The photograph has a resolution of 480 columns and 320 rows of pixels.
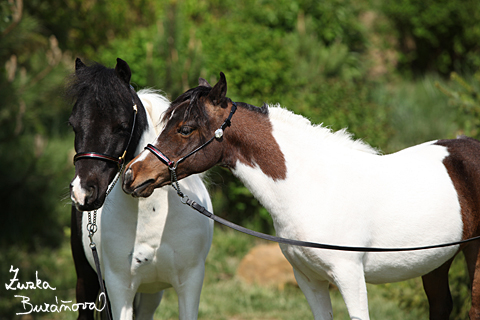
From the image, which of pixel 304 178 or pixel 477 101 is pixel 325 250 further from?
pixel 477 101

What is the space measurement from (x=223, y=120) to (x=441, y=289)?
1958mm

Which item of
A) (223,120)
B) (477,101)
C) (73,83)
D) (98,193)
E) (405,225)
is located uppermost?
(477,101)

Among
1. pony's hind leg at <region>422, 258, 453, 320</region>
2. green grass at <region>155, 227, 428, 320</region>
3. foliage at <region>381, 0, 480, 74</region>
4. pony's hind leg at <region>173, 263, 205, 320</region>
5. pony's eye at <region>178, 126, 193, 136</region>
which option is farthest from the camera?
foliage at <region>381, 0, 480, 74</region>

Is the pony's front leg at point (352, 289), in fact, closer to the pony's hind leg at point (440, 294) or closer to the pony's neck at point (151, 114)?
the pony's hind leg at point (440, 294)

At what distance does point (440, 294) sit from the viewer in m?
3.27

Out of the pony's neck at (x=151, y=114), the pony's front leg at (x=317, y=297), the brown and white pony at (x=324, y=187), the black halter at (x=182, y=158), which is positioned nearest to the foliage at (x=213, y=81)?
the brown and white pony at (x=324, y=187)

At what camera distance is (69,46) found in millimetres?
10070

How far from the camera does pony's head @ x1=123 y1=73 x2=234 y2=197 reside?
8.23 ft

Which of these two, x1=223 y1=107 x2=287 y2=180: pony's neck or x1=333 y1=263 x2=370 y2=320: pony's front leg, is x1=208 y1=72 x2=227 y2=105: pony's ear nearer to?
x1=223 y1=107 x2=287 y2=180: pony's neck

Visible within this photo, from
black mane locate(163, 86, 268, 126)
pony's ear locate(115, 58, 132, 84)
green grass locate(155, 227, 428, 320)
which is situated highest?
pony's ear locate(115, 58, 132, 84)

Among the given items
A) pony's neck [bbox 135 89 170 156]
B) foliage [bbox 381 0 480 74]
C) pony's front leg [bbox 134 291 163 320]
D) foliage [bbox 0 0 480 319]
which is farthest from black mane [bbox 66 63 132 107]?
foliage [bbox 381 0 480 74]

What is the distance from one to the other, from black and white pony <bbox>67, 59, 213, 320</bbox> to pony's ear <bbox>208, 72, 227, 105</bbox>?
489mm

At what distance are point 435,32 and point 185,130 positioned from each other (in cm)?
1168

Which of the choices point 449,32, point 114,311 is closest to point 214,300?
point 114,311
